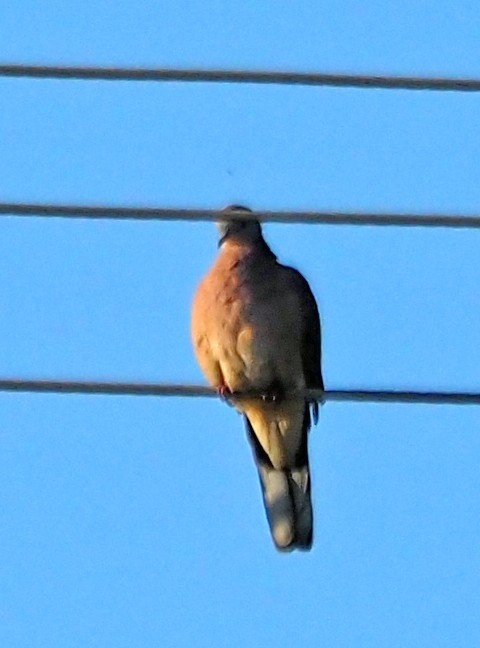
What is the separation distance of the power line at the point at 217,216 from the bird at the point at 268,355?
2.10 metres

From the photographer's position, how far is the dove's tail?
8.01m

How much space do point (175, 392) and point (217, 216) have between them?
1.92 ft

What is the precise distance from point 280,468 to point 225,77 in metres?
3.11

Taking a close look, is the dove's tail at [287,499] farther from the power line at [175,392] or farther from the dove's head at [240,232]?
the power line at [175,392]

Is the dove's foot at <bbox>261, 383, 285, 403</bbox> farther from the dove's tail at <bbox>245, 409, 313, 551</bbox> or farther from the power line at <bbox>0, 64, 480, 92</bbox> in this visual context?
the power line at <bbox>0, 64, 480, 92</bbox>

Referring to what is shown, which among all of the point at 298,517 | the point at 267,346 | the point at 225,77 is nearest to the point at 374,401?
the point at 225,77

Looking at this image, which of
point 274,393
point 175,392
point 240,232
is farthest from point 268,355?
point 175,392

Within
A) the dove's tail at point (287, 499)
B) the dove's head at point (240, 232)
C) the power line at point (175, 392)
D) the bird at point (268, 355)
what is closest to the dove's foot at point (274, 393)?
the bird at point (268, 355)

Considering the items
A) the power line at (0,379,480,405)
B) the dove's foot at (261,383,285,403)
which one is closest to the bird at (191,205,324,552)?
the dove's foot at (261,383,285,403)

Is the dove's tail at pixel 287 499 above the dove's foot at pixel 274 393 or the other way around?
the other way around

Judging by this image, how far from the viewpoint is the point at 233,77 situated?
529 centimetres

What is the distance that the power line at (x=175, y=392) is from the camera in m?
5.43

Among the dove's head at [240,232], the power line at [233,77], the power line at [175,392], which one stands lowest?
the power line at [175,392]

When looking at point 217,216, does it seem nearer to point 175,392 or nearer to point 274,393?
point 175,392
